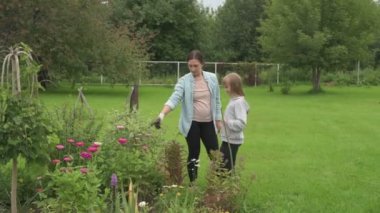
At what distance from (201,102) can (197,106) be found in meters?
0.06

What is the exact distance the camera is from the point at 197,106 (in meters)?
6.34

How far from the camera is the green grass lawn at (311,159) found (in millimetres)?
6398

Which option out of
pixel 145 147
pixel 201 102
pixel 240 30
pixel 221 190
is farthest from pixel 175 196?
pixel 240 30

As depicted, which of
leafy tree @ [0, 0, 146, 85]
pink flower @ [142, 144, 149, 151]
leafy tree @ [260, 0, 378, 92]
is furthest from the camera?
leafy tree @ [260, 0, 378, 92]

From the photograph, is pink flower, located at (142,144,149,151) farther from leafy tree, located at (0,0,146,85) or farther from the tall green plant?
leafy tree, located at (0,0,146,85)

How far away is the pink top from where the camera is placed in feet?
20.6

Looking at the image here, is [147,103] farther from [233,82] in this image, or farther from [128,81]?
[233,82]

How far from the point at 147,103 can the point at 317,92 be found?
35.5 ft

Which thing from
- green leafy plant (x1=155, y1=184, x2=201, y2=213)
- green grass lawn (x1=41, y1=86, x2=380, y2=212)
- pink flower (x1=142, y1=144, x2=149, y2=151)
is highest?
pink flower (x1=142, y1=144, x2=149, y2=151)

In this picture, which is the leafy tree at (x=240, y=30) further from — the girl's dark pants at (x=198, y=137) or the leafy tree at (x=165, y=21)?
the girl's dark pants at (x=198, y=137)

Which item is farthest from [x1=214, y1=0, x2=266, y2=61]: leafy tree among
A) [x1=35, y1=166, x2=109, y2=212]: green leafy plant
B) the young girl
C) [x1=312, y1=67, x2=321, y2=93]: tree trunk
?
[x1=35, y1=166, x2=109, y2=212]: green leafy plant

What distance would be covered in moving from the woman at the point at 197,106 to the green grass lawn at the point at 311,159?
50 cm

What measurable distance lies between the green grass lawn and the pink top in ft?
1.96

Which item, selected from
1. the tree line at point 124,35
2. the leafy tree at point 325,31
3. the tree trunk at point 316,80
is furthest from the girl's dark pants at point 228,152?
the tree trunk at point 316,80
